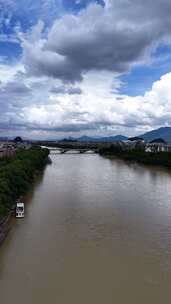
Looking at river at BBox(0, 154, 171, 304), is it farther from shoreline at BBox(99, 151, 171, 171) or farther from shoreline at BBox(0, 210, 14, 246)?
shoreline at BBox(99, 151, 171, 171)

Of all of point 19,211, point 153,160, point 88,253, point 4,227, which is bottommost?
point 88,253

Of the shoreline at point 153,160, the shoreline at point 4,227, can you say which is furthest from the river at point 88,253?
the shoreline at point 153,160

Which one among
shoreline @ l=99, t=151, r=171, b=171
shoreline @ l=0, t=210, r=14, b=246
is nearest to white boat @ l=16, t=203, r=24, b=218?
shoreline @ l=0, t=210, r=14, b=246

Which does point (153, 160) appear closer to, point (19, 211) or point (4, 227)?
point (19, 211)

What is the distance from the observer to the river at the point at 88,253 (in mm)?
4832

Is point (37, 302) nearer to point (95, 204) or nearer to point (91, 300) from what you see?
point (91, 300)

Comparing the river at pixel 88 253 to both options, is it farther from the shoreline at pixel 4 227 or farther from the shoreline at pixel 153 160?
the shoreline at pixel 153 160

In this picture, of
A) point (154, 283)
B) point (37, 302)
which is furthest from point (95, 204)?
point (37, 302)

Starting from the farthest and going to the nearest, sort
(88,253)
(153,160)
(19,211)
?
1. (153,160)
2. (19,211)
3. (88,253)

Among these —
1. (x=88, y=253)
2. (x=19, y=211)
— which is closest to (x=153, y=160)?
(x=19, y=211)

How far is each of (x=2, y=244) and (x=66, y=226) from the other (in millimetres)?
1794

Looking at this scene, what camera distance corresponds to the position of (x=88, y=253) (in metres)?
6.29

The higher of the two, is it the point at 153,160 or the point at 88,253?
the point at 153,160

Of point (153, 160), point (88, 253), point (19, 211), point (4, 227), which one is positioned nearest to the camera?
point (88, 253)
